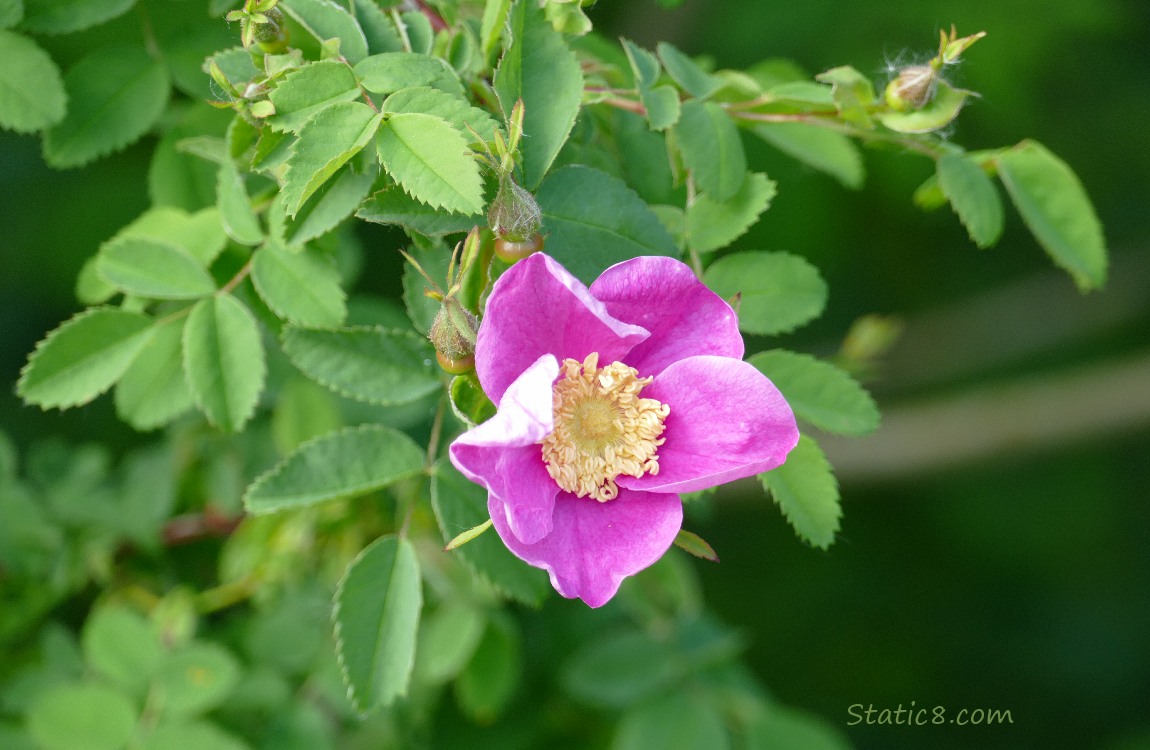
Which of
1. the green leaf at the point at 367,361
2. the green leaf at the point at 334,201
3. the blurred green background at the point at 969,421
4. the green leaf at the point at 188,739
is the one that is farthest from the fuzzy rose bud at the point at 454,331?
the blurred green background at the point at 969,421

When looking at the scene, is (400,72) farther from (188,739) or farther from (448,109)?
(188,739)

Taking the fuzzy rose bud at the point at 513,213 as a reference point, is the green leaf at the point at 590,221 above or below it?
below

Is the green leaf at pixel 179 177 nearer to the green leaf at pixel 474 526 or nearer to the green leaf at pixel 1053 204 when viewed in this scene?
the green leaf at pixel 474 526

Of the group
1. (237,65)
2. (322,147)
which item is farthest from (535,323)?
(237,65)

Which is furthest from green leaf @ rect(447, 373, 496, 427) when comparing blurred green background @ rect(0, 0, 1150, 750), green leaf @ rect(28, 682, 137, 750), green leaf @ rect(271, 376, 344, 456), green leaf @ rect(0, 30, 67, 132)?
blurred green background @ rect(0, 0, 1150, 750)

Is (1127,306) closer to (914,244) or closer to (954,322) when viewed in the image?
(954,322)

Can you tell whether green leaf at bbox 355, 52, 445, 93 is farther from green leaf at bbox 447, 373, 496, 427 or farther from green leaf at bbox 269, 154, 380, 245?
green leaf at bbox 447, 373, 496, 427
